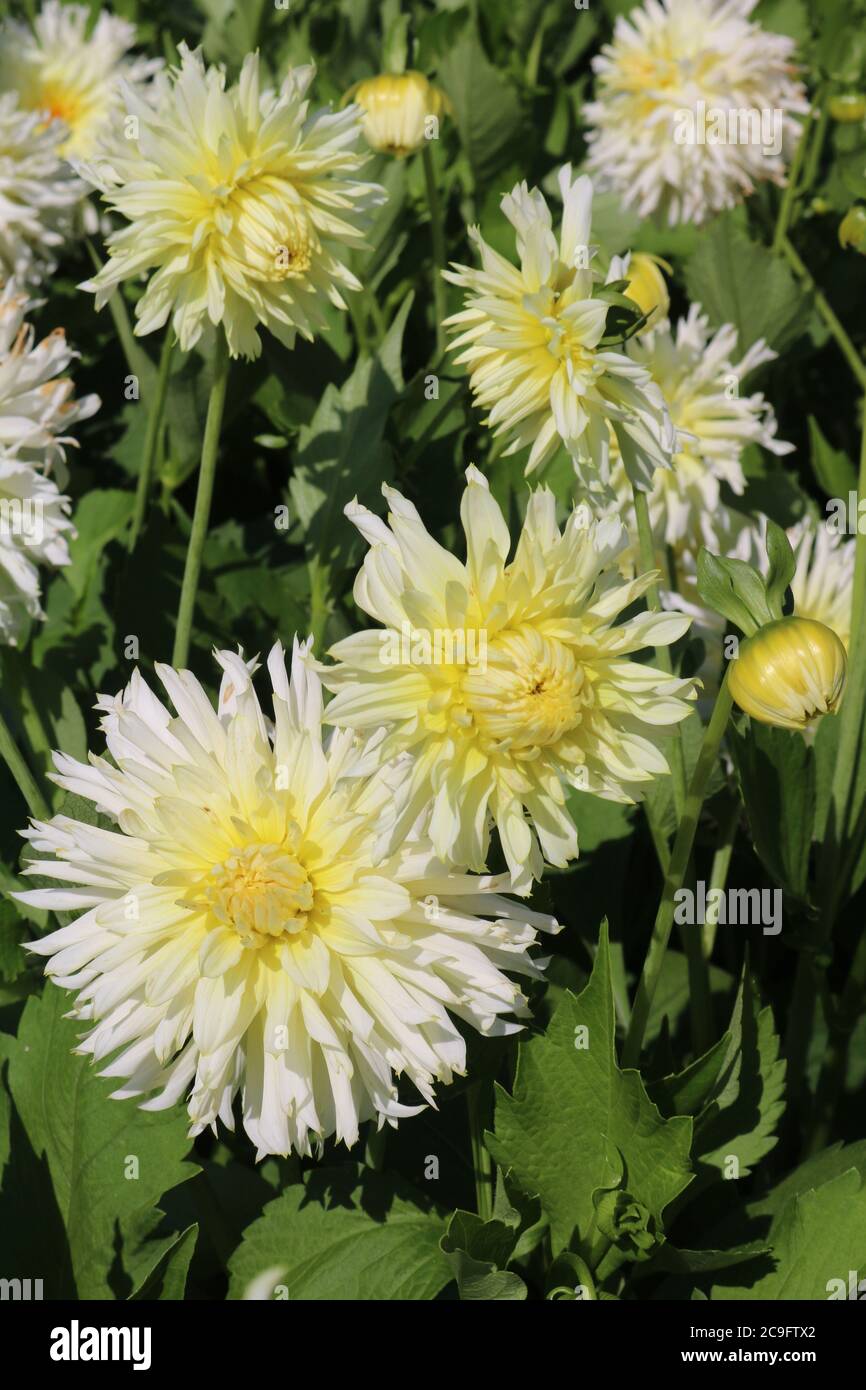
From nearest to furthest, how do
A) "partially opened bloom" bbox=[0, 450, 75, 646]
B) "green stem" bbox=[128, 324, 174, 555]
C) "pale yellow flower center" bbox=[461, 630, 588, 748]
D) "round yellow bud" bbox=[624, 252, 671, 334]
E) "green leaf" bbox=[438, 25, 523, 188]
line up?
"pale yellow flower center" bbox=[461, 630, 588, 748] < "partially opened bloom" bbox=[0, 450, 75, 646] < "round yellow bud" bbox=[624, 252, 671, 334] < "green stem" bbox=[128, 324, 174, 555] < "green leaf" bbox=[438, 25, 523, 188]

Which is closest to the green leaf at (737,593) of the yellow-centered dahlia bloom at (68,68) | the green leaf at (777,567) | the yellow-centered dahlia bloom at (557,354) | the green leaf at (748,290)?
the green leaf at (777,567)

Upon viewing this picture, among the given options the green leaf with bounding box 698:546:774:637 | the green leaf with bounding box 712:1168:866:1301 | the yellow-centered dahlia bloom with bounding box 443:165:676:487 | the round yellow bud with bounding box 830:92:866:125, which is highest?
the round yellow bud with bounding box 830:92:866:125

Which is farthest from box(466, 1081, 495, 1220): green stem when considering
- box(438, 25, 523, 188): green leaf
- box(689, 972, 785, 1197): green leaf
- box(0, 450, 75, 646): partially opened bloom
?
box(438, 25, 523, 188): green leaf

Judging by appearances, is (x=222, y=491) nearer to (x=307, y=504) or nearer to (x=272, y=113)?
(x=307, y=504)

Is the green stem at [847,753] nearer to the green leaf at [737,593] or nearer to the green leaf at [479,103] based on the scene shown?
the green leaf at [737,593]

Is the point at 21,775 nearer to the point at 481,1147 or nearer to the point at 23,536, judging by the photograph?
the point at 23,536

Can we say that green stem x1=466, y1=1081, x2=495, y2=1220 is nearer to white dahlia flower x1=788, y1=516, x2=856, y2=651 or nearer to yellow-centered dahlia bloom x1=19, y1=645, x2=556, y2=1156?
yellow-centered dahlia bloom x1=19, y1=645, x2=556, y2=1156
